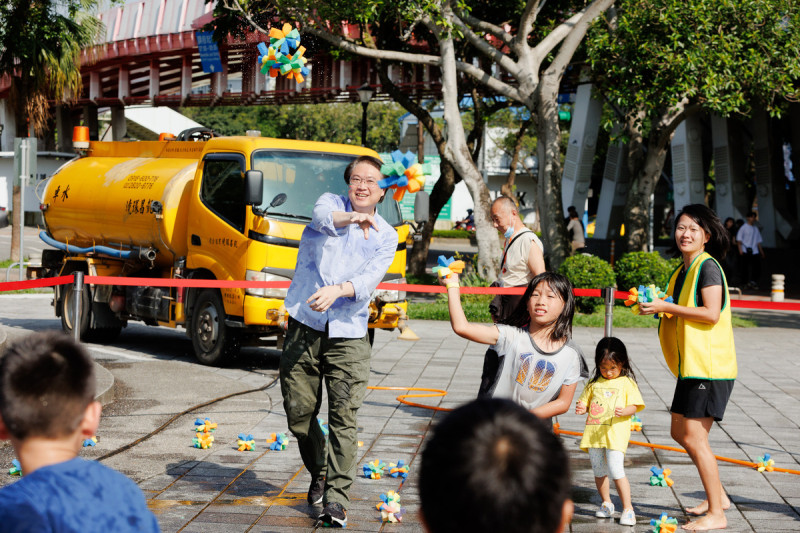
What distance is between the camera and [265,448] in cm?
703

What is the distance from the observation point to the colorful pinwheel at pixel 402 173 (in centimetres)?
546

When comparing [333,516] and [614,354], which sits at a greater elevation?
[614,354]

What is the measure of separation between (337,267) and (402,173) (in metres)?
0.67

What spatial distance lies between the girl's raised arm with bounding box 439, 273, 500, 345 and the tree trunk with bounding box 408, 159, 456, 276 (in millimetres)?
17956

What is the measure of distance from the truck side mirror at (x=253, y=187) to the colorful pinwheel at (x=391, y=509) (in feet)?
16.6

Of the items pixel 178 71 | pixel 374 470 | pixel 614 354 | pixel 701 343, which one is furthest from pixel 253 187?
pixel 178 71

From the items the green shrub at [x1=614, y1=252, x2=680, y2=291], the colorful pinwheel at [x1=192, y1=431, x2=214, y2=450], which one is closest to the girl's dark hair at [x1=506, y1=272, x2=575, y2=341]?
the colorful pinwheel at [x1=192, y1=431, x2=214, y2=450]

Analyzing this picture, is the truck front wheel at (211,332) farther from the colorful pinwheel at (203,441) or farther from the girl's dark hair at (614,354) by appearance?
the girl's dark hair at (614,354)

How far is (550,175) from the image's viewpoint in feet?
60.1

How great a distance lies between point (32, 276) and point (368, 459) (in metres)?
9.24

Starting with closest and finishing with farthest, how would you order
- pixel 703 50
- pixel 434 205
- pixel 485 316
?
pixel 703 50, pixel 485 316, pixel 434 205

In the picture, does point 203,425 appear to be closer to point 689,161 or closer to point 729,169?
point 729,169

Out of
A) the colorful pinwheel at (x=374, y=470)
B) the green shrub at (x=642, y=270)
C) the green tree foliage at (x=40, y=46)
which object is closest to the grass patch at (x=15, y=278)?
the green tree foliage at (x=40, y=46)

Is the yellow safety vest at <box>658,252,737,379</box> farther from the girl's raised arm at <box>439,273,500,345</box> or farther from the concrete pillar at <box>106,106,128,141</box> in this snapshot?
the concrete pillar at <box>106,106,128,141</box>
